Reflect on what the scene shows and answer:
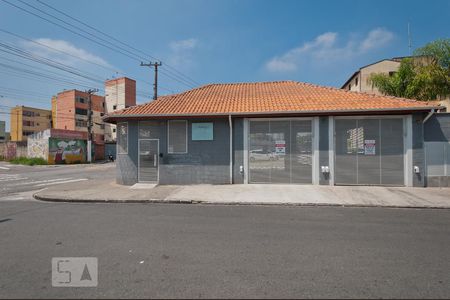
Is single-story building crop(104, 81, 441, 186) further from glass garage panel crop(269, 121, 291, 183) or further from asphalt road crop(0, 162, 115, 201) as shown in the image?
asphalt road crop(0, 162, 115, 201)

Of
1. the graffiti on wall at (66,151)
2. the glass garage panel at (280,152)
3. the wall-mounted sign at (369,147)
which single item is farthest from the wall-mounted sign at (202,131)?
the graffiti on wall at (66,151)

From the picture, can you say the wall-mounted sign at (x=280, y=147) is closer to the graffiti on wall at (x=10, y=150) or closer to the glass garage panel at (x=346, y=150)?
the glass garage panel at (x=346, y=150)

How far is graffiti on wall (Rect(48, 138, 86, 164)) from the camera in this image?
31578mm

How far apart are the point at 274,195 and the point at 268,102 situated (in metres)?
4.89

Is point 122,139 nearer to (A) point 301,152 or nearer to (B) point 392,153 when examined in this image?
(A) point 301,152

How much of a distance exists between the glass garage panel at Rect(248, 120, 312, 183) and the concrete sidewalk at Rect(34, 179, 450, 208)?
65 cm

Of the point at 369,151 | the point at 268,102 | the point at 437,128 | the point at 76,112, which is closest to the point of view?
the point at 437,128

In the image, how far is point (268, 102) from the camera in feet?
41.9

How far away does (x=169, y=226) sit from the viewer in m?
6.09

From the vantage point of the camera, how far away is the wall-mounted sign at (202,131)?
486 inches

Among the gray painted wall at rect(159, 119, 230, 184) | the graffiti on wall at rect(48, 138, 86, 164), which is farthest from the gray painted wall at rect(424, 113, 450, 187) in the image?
the graffiti on wall at rect(48, 138, 86, 164)

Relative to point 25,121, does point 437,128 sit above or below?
below

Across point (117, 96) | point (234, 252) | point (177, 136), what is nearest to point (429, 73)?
point (177, 136)

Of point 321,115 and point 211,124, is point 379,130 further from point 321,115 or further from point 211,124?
point 211,124
